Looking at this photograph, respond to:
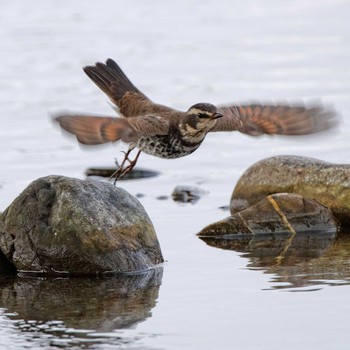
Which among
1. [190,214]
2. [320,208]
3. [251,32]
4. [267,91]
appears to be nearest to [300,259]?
[320,208]

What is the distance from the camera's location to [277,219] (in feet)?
38.3

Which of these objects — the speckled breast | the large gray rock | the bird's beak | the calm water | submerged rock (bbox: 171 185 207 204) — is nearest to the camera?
the calm water

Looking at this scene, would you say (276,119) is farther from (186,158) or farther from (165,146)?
(186,158)

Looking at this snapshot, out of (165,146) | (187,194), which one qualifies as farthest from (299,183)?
(187,194)

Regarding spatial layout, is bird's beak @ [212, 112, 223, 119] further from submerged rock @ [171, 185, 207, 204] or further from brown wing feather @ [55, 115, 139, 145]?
submerged rock @ [171, 185, 207, 204]

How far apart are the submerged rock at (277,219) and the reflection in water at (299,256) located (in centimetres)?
9

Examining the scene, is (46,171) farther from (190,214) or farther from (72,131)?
(72,131)

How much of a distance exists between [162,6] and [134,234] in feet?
50.8

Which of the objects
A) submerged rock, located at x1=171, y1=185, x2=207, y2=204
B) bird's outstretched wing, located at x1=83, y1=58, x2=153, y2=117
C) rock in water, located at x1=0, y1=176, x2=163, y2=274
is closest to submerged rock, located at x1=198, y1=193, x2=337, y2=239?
rock in water, located at x1=0, y1=176, x2=163, y2=274

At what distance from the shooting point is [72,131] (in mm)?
9820

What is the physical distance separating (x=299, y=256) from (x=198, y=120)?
1.63 meters

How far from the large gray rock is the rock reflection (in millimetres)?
2208

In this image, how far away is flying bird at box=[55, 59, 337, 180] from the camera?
1061 centimetres

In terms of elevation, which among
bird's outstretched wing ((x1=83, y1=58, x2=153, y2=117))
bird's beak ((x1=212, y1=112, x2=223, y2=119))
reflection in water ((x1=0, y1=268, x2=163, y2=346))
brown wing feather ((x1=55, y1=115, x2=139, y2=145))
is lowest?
reflection in water ((x1=0, y1=268, x2=163, y2=346))
